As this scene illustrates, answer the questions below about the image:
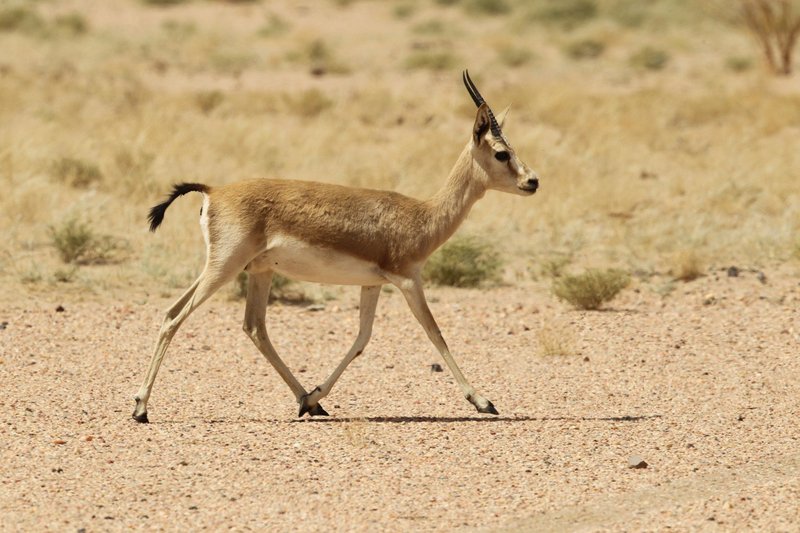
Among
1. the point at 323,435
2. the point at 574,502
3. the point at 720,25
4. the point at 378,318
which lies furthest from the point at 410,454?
the point at 720,25

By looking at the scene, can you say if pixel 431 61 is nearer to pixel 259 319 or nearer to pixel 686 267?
pixel 686 267

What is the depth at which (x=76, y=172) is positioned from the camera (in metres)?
17.5

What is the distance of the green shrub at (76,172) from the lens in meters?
17.5

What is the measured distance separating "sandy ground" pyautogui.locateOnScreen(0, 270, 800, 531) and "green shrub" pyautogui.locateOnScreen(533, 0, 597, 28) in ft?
112

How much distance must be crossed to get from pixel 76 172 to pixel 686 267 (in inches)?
308

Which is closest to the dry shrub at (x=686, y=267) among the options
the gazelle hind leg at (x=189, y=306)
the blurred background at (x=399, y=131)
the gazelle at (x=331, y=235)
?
the blurred background at (x=399, y=131)

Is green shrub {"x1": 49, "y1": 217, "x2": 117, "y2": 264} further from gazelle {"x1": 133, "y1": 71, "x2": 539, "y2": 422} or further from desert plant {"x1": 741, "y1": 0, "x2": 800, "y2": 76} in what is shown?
desert plant {"x1": 741, "y1": 0, "x2": 800, "y2": 76}

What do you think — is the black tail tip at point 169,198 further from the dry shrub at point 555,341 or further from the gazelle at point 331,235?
the dry shrub at point 555,341

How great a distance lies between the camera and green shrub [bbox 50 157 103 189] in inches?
690

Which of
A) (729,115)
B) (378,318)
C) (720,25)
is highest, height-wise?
(378,318)

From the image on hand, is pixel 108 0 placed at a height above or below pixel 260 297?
below

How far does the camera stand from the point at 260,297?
9.21m

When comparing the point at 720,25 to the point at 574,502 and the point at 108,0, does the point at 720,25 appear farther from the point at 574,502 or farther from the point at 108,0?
the point at 574,502

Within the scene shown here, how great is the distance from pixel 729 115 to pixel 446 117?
4.96 m
